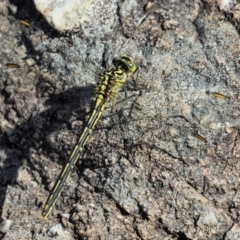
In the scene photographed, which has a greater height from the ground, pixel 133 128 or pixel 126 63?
pixel 126 63

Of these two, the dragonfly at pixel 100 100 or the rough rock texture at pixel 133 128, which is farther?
the dragonfly at pixel 100 100

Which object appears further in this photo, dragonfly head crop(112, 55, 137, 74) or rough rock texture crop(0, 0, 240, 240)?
dragonfly head crop(112, 55, 137, 74)

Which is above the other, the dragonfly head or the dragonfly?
the dragonfly head

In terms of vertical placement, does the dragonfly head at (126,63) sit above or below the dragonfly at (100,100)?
above

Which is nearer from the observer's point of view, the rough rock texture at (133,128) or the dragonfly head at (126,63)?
the rough rock texture at (133,128)

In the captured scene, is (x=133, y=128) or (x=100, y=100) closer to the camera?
(x=133, y=128)
